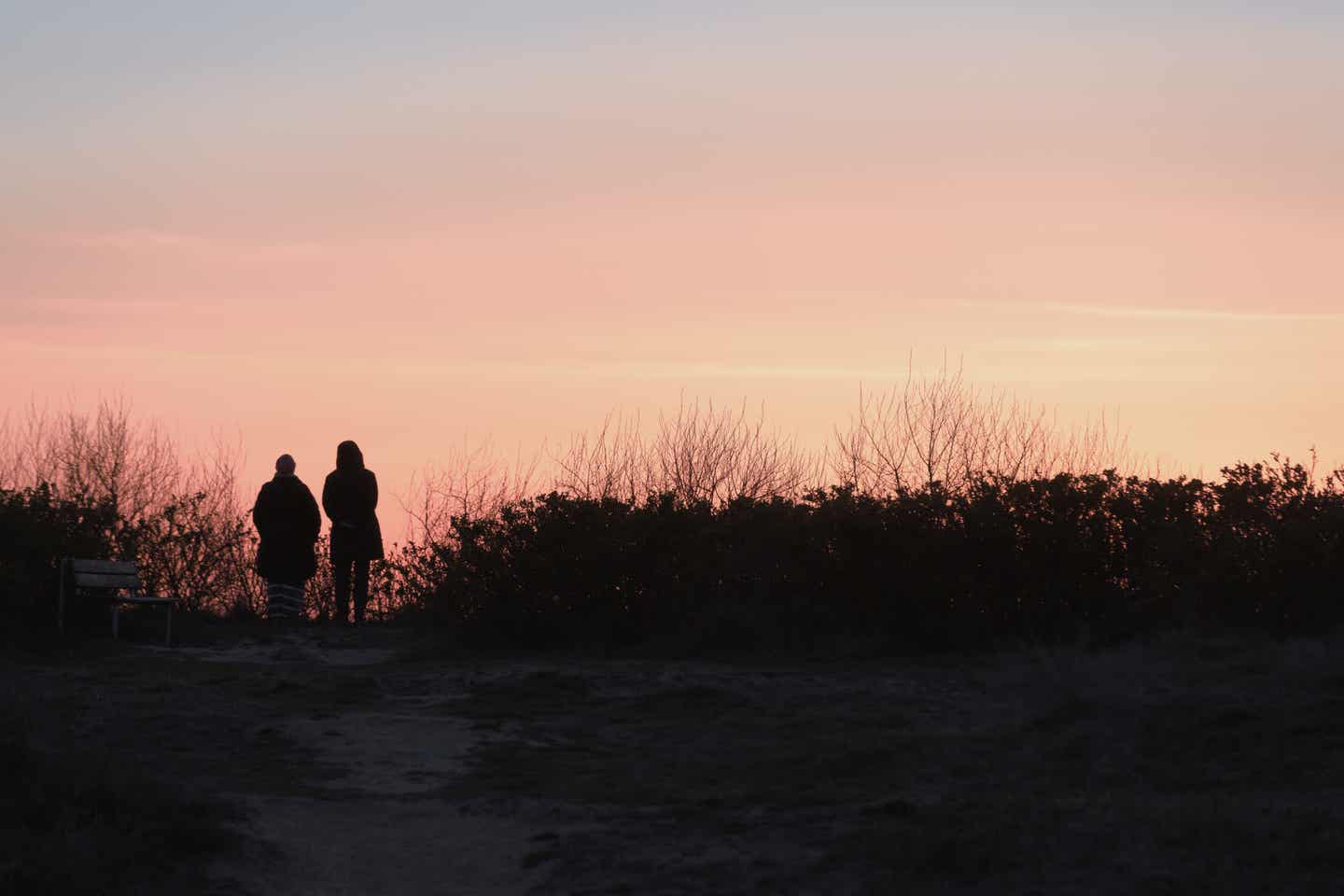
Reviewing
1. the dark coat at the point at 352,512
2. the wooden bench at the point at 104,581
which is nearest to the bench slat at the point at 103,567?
the wooden bench at the point at 104,581

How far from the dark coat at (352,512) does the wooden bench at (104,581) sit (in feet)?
7.79

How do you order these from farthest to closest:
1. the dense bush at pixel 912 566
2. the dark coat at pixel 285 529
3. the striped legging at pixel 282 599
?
1. the striped legging at pixel 282 599
2. the dark coat at pixel 285 529
3. the dense bush at pixel 912 566

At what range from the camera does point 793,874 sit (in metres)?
6.59

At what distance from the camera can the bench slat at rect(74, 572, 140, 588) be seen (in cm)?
1515

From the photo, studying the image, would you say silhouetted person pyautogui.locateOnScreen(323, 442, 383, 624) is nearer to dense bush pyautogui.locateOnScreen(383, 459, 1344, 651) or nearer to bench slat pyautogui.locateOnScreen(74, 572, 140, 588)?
dense bush pyautogui.locateOnScreen(383, 459, 1344, 651)

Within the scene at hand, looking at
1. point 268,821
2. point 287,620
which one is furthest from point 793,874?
point 287,620

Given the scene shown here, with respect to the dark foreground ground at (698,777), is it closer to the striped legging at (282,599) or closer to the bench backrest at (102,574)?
the bench backrest at (102,574)

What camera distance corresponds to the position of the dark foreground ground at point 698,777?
6.47m

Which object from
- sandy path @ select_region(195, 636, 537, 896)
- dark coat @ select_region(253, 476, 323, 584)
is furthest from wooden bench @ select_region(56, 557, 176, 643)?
sandy path @ select_region(195, 636, 537, 896)

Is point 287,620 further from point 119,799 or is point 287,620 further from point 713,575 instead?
point 119,799

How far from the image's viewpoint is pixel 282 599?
1805 cm

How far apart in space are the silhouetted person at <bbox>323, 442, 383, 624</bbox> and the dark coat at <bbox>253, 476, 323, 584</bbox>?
1.09 feet

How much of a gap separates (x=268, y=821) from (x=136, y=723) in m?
2.87

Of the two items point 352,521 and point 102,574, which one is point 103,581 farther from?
point 352,521
